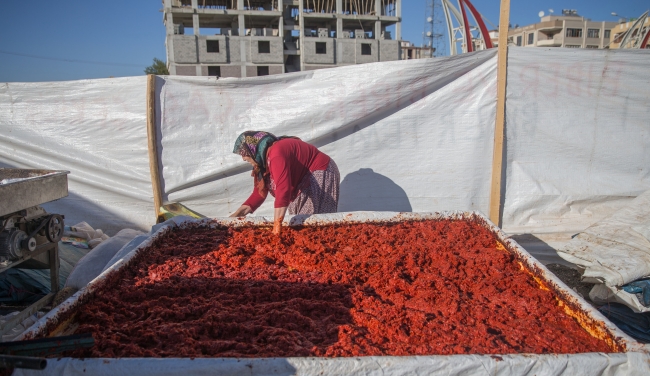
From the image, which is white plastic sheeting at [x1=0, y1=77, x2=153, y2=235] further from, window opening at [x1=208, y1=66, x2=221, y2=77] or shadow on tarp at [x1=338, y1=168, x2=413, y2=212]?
window opening at [x1=208, y1=66, x2=221, y2=77]

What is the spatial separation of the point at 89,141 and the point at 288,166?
8.21ft

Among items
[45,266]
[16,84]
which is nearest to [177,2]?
[16,84]

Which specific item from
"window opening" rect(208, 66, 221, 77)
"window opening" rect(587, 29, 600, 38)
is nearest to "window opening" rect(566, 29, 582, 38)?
"window opening" rect(587, 29, 600, 38)

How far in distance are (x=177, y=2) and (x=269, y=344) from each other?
3723cm

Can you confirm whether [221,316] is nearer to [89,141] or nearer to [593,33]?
[89,141]

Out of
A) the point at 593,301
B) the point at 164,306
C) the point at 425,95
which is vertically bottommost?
the point at 593,301

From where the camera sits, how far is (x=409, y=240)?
8.99ft

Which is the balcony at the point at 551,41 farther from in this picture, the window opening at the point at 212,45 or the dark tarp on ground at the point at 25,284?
the dark tarp on ground at the point at 25,284

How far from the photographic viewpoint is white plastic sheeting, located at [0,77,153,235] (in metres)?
4.32

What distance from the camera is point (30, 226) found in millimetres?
2752

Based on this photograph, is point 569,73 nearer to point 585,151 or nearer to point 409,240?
point 585,151

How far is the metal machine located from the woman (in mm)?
1196

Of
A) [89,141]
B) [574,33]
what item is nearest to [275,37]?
[89,141]

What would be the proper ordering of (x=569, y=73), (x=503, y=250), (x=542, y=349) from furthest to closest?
(x=569, y=73), (x=503, y=250), (x=542, y=349)
